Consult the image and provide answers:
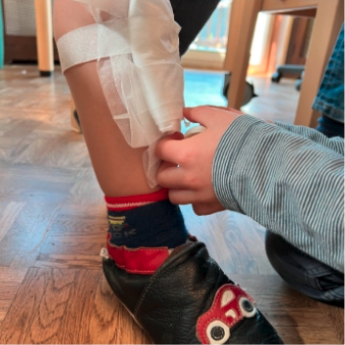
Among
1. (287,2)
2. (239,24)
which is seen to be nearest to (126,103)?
(287,2)

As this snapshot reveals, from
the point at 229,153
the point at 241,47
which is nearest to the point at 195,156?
the point at 229,153

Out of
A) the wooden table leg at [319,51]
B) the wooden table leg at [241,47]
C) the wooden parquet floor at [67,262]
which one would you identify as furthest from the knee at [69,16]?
the wooden table leg at [241,47]

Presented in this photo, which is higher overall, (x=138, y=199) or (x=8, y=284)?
(x=138, y=199)

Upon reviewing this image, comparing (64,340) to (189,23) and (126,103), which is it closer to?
(126,103)

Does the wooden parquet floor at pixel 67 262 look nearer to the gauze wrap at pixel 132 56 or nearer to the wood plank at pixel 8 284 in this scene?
the wood plank at pixel 8 284

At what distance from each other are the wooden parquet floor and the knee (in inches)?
4.0

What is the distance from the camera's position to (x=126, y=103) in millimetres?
314

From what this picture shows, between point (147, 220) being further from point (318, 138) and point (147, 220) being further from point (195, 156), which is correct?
point (318, 138)

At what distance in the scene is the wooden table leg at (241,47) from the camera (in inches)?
42.1

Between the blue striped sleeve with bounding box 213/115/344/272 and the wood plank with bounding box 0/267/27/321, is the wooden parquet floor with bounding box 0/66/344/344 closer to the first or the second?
the wood plank with bounding box 0/267/27/321

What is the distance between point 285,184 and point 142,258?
18 cm

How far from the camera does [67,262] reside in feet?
1.49

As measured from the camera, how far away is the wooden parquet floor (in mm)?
366

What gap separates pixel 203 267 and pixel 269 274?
0.16m
